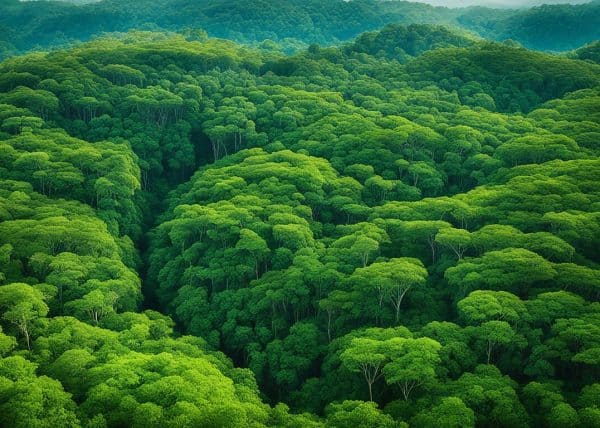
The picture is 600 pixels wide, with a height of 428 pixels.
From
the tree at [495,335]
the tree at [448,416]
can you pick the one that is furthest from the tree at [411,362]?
the tree at [495,335]

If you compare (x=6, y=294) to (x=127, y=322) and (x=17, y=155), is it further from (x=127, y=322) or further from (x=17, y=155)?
(x=17, y=155)

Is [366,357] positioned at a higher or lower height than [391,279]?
lower

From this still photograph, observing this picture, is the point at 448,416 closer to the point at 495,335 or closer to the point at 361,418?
the point at 361,418

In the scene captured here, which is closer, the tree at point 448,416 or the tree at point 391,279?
the tree at point 448,416

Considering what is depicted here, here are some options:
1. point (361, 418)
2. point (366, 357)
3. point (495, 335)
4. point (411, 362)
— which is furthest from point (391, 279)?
point (361, 418)

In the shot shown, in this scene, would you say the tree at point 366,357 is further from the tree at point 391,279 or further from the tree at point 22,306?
the tree at point 22,306

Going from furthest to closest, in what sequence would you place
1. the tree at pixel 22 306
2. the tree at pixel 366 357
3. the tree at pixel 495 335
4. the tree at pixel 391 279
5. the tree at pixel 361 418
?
the tree at pixel 391 279
the tree at pixel 495 335
the tree at pixel 22 306
the tree at pixel 366 357
the tree at pixel 361 418

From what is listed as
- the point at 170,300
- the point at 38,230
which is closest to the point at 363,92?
the point at 170,300

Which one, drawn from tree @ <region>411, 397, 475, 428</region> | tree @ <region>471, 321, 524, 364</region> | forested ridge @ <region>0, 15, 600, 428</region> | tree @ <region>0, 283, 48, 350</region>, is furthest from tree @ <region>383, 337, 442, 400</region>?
tree @ <region>0, 283, 48, 350</region>
